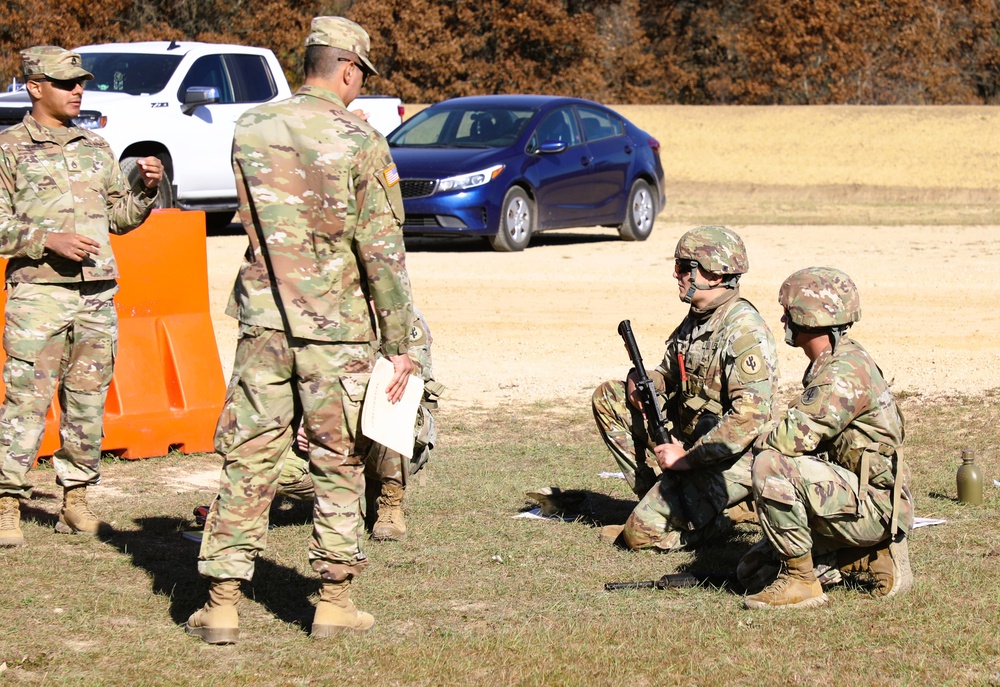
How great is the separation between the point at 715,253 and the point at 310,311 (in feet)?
6.57

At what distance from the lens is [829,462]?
203 inches

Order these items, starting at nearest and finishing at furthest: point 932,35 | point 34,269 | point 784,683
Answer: point 784,683, point 34,269, point 932,35

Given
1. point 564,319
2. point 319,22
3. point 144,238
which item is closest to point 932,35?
point 564,319

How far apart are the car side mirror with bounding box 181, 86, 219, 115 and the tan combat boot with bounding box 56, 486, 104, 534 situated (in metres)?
9.67

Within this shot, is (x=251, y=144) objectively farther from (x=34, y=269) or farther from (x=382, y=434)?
(x=34, y=269)

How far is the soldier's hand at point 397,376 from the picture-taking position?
4586 millimetres

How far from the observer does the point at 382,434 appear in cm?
457

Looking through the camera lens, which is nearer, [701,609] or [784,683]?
[784,683]

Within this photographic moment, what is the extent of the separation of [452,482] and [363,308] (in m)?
2.72

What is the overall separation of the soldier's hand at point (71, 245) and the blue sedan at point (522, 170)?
936cm

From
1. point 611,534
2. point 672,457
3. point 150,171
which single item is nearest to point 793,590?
point 672,457

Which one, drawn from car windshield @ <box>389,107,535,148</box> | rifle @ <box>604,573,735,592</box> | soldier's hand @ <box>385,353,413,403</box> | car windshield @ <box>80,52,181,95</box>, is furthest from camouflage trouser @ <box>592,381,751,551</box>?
car windshield @ <box>80,52,181,95</box>

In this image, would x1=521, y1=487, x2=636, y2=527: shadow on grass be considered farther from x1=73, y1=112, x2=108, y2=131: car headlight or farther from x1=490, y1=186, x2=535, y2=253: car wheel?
x1=490, y1=186, x2=535, y2=253: car wheel

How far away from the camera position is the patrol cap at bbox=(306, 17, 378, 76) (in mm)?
4426
